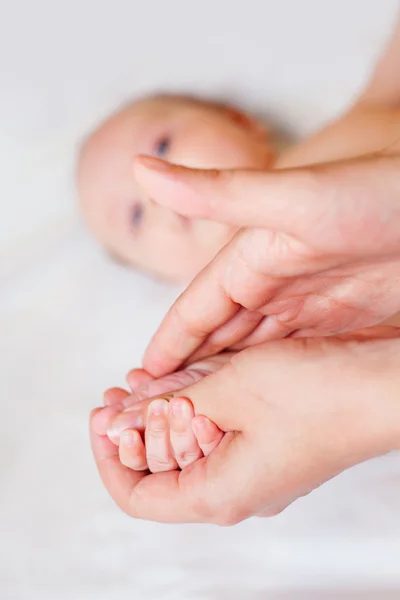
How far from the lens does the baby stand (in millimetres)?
1307

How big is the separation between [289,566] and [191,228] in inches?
24.9

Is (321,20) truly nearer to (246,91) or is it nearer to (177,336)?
(246,91)

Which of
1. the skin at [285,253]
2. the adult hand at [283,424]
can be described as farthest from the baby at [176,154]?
the adult hand at [283,424]

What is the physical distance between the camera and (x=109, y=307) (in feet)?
4.73

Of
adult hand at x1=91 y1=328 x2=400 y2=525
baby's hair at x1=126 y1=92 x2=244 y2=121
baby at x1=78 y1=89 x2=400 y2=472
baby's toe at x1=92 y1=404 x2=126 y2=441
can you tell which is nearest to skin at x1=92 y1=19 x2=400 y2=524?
adult hand at x1=91 y1=328 x2=400 y2=525

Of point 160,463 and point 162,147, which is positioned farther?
point 162,147

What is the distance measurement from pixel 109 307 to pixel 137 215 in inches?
7.1

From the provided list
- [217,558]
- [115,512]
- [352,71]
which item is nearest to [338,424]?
[217,558]

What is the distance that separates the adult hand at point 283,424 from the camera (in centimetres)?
83

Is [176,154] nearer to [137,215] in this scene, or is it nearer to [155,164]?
[137,215]

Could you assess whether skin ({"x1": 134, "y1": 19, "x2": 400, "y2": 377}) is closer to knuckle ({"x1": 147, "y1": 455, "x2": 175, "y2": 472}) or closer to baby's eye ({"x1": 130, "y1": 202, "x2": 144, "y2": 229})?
knuckle ({"x1": 147, "y1": 455, "x2": 175, "y2": 472})

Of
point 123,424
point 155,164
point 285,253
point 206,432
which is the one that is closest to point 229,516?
→ point 206,432

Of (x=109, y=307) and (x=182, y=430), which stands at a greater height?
(x=109, y=307)

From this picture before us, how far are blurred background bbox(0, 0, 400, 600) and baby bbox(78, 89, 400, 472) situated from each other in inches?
2.2
